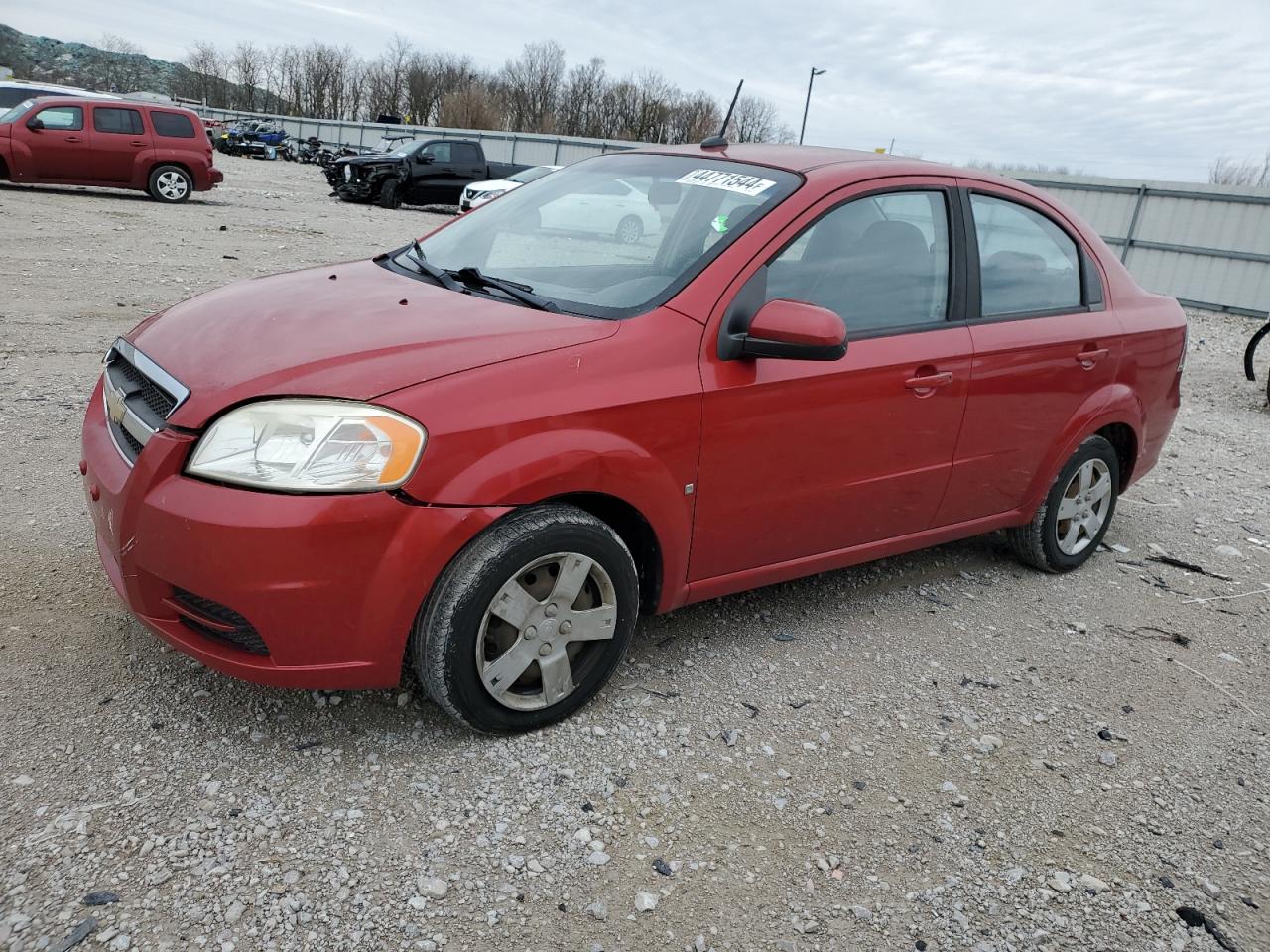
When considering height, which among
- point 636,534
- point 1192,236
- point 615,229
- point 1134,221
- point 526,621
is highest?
point 1134,221

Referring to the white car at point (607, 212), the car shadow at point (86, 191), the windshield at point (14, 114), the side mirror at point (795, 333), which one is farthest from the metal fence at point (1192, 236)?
the windshield at point (14, 114)

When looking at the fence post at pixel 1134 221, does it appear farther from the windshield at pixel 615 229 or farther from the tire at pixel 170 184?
the windshield at pixel 615 229

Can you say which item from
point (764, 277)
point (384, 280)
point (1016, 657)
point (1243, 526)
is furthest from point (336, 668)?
point (1243, 526)

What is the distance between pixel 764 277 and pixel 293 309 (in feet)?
4.72

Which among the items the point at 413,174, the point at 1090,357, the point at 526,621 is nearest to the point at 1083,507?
the point at 1090,357

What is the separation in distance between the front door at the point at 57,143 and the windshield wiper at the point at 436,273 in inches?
614

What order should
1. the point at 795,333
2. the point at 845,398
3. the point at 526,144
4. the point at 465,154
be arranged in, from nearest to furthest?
the point at 795,333 < the point at 845,398 < the point at 465,154 < the point at 526,144

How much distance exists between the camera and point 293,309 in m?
2.98

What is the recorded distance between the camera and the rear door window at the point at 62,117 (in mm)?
16047

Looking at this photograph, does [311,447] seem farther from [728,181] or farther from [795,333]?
[728,181]

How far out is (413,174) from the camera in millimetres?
22188

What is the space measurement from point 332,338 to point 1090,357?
122 inches

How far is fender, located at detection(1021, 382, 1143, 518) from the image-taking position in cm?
422

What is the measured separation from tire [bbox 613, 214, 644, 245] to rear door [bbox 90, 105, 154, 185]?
16270mm
